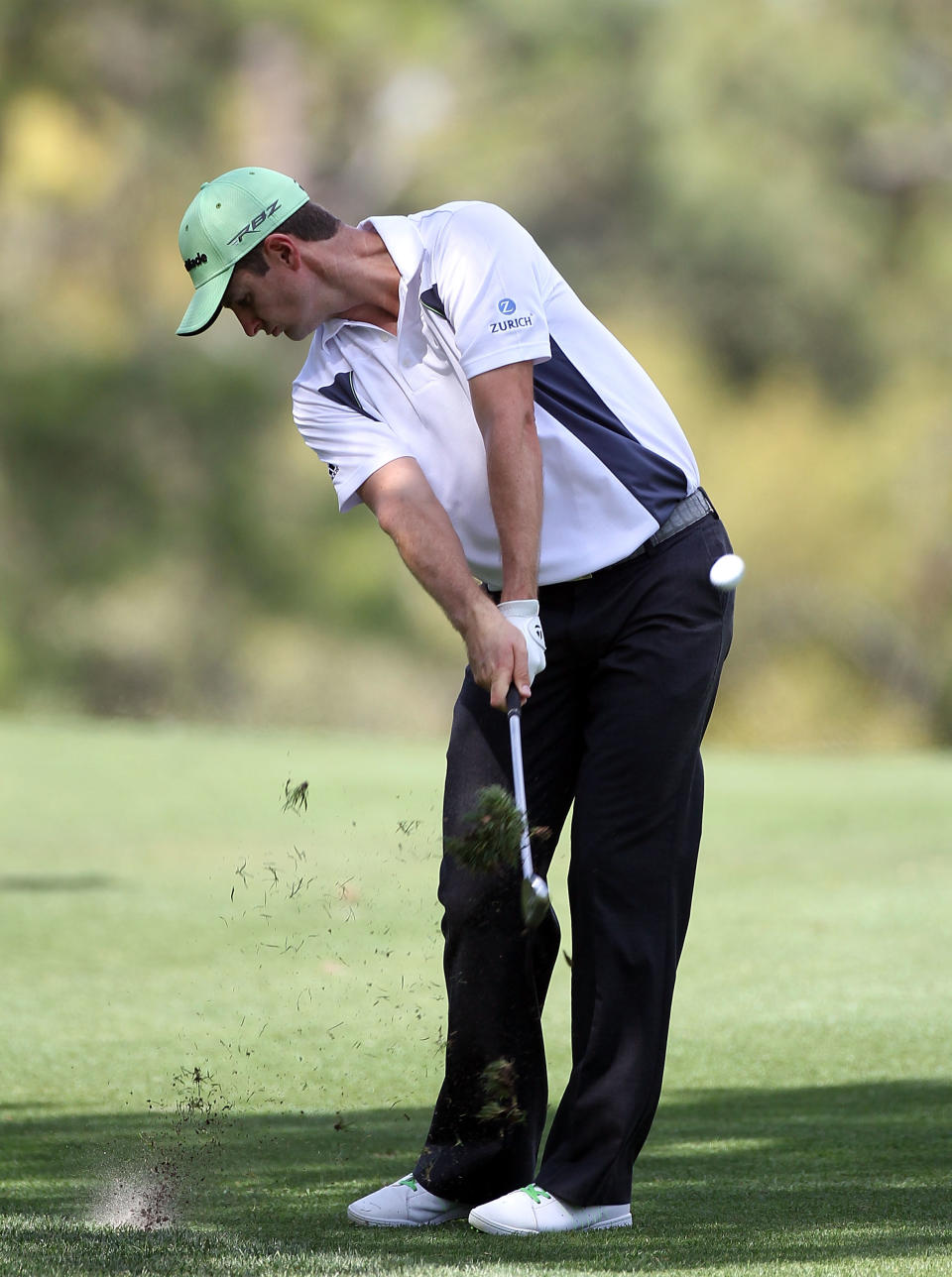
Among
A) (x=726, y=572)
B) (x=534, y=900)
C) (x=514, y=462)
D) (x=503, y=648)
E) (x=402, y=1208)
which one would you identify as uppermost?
(x=514, y=462)

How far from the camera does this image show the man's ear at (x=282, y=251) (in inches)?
143

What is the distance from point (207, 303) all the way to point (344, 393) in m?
0.31

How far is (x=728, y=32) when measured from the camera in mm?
30188

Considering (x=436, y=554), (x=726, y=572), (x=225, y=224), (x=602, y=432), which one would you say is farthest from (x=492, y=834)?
(x=225, y=224)

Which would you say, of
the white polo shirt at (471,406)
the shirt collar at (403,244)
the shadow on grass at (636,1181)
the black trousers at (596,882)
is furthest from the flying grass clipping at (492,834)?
the shirt collar at (403,244)

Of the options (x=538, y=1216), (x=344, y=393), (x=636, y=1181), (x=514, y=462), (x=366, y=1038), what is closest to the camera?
(x=514, y=462)

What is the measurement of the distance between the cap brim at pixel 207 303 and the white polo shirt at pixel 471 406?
235mm

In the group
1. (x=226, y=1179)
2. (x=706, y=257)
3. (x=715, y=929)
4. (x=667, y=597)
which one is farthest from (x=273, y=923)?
(x=706, y=257)

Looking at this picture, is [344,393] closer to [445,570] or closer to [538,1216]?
[445,570]

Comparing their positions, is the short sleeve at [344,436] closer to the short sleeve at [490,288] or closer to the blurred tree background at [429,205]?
the short sleeve at [490,288]

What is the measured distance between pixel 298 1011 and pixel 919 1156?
2.56m

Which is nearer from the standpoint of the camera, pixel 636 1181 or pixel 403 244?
pixel 403 244

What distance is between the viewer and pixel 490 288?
3.53 meters

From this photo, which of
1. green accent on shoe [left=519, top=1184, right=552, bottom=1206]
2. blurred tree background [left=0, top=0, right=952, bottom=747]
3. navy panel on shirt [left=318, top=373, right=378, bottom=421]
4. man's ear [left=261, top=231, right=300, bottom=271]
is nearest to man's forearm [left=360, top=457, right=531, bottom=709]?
navy panel on shirt [left=318, top=373, right=378, bottom=421]
